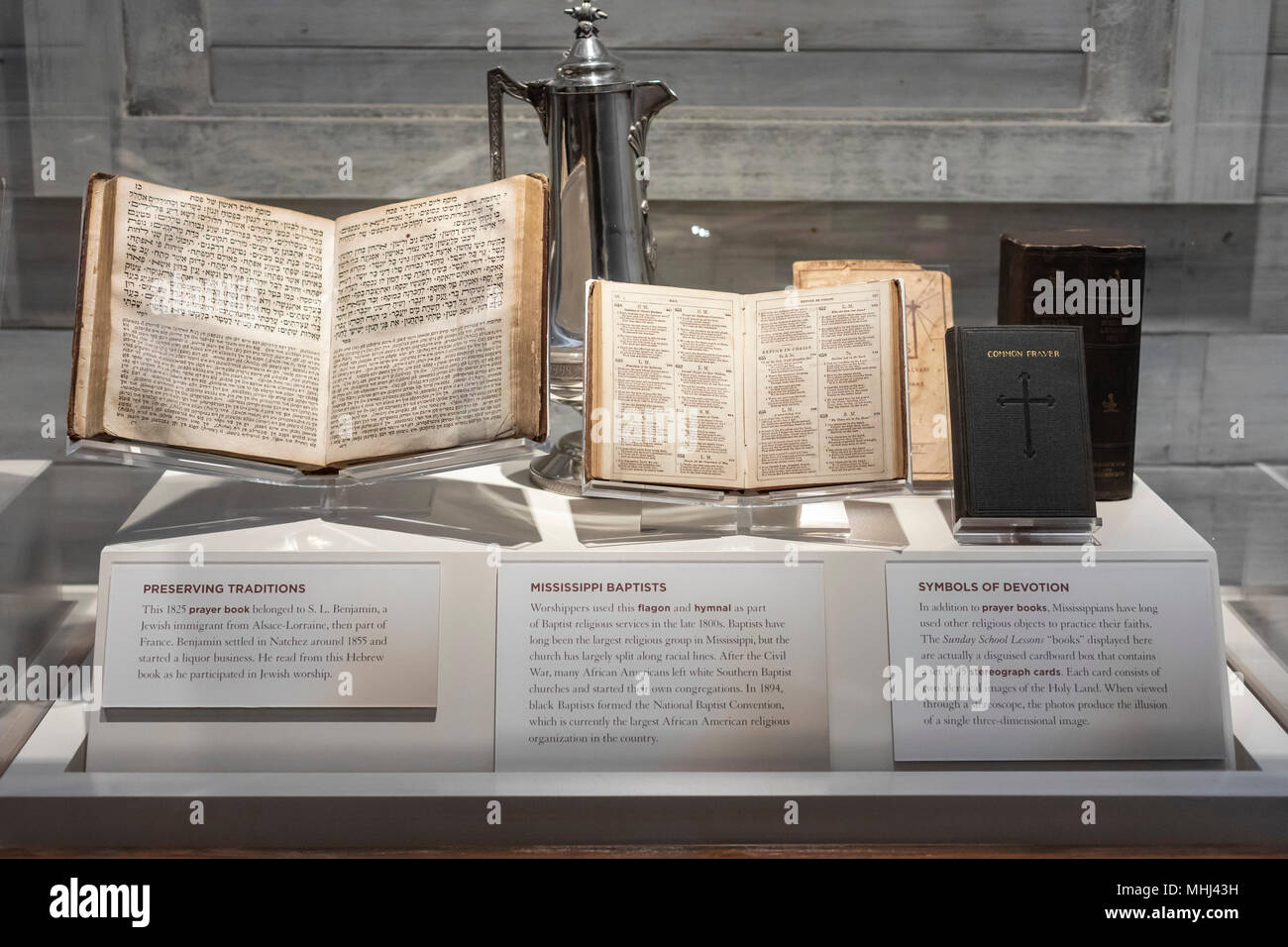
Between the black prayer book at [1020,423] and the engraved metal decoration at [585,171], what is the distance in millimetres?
423

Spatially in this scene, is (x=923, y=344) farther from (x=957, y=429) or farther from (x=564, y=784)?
(x=564, y=784)

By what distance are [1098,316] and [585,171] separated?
65cm

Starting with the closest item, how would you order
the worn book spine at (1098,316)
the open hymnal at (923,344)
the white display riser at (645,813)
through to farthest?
the white display riser at (645,813) < the worn book spine at (1098,316) < the open hymnal at (923,344)

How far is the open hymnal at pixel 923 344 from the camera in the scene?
61.7 inches

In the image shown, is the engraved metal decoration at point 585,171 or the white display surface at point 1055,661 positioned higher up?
the engraved metal decoration at point 585,171

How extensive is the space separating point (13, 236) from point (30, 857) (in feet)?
2.24

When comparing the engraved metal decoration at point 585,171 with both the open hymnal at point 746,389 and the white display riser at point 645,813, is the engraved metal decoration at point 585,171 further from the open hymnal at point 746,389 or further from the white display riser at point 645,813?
the white display riser at point 645,813

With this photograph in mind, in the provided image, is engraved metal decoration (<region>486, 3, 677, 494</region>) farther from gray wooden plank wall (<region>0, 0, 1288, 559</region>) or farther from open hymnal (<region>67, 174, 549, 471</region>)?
gray wooden plank wall (<region>0, 0, 1288, 559</region>)

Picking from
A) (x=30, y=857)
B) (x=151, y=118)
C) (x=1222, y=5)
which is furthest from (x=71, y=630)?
(x=1222, y=5)

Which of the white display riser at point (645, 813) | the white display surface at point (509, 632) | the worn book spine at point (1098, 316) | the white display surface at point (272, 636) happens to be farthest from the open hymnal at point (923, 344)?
the white display surface at point (272, 636)

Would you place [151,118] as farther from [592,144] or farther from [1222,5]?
[1222,5]

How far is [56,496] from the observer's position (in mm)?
1529

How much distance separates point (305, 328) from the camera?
4.65 feet

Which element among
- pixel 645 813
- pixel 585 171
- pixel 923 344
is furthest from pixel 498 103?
pixel 645 813
